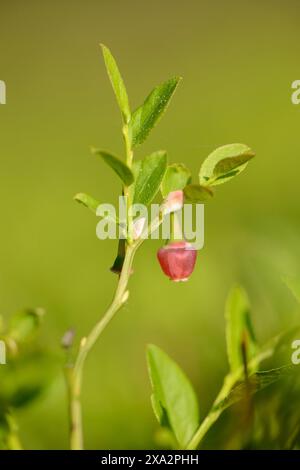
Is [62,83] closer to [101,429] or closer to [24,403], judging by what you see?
[101,429]

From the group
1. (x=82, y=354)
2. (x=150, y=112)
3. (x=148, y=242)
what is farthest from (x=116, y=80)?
(x=148, y=242)

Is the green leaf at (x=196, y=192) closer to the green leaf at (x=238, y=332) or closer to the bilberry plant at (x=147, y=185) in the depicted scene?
the bilberry plant at (x=147, y=185)

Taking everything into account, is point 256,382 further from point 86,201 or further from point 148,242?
point 148,242

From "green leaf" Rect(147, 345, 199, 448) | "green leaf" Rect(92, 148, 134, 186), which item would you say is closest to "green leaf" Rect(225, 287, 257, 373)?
"green leaf" Rect(147, 345, 199, 448)

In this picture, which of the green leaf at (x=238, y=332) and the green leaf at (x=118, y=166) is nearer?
the green leaf at (x=118, y=166)

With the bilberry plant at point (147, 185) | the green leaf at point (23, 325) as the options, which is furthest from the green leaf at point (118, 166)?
the green leaf at point (23, 325)

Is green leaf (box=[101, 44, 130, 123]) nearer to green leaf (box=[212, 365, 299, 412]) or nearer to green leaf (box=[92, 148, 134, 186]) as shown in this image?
green leaf (box=[92, 148, 134, 186])

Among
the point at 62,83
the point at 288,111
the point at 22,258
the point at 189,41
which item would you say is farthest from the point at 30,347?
the point at 189,41
